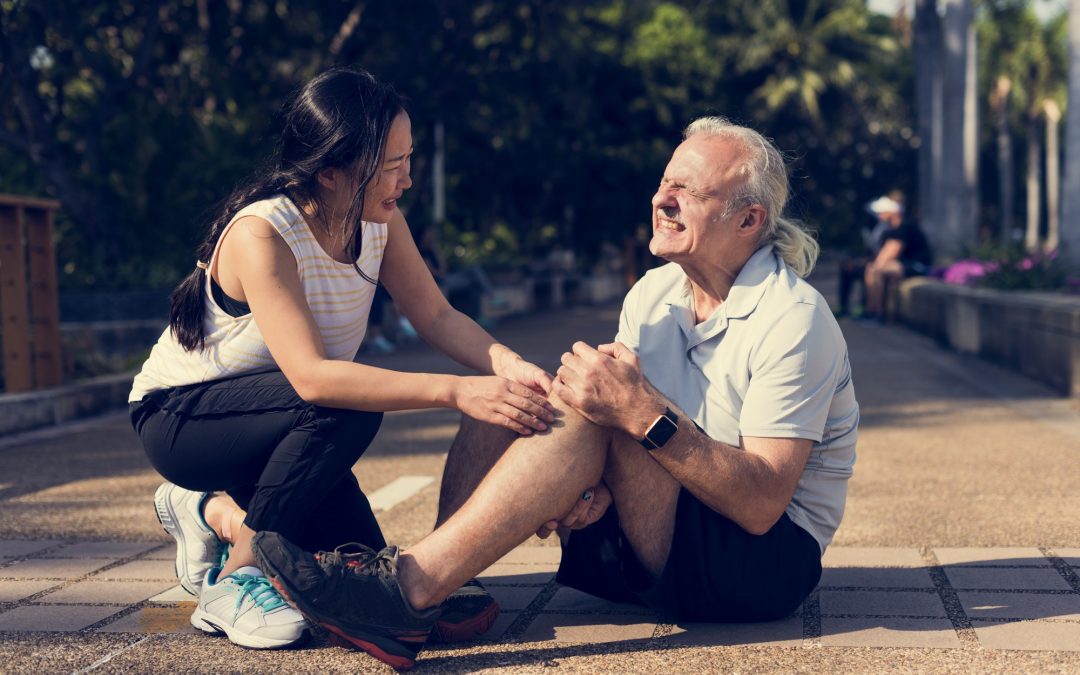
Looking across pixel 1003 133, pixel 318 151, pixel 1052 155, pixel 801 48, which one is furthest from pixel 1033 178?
pixel 318 151

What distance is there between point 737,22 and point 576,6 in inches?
1283

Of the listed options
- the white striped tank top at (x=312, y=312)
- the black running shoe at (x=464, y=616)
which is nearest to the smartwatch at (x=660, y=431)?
the black running shoe at (x=464, y=616)

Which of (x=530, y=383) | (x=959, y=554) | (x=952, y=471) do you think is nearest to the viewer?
(x=530, y=383)

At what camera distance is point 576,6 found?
18.2 meters

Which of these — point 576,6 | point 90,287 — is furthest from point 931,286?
point 90,287

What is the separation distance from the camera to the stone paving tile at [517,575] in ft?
13.3

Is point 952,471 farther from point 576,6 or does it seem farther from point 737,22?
point 737,22

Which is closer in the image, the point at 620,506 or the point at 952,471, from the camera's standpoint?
the point at 620,506

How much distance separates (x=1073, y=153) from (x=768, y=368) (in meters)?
9.64

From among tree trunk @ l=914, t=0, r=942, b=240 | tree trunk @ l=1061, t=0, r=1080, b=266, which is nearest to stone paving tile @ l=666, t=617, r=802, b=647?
tree trunk @ l=1061, t=0, r=1080, b=266

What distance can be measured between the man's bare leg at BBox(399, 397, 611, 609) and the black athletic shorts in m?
0.26

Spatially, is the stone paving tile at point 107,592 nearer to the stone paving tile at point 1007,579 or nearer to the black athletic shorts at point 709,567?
the black athletic shorts at point 709,567

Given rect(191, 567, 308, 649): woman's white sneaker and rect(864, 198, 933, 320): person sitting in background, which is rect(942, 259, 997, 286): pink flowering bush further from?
rect(191, 567, 308, 649): woman's white sneaker

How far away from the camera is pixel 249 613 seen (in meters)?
3.32
